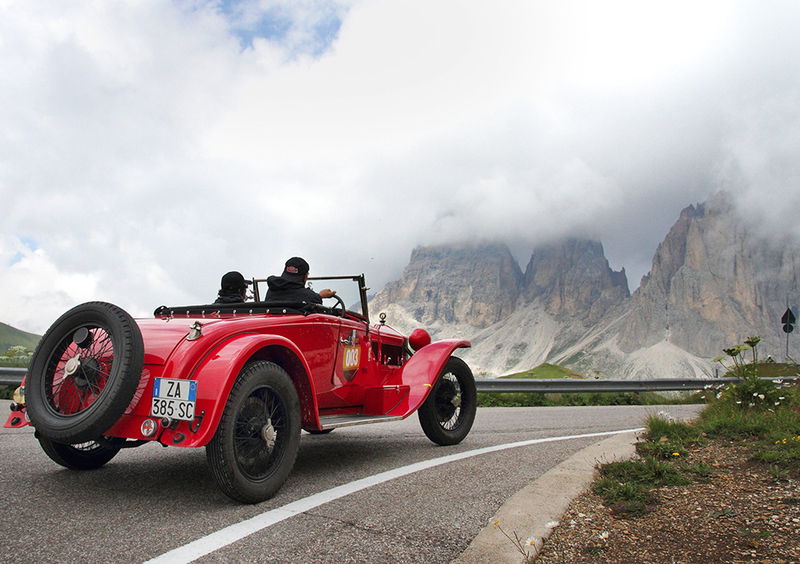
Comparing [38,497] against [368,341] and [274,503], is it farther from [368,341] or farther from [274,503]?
[368,341]

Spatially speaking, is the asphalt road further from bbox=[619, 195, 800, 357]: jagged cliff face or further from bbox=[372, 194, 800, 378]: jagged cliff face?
bbox=[619, 195, 800, 357]: jagged cliff face

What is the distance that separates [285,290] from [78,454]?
1.83m

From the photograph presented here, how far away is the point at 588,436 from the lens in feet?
20.1

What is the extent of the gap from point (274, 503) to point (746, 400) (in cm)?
464

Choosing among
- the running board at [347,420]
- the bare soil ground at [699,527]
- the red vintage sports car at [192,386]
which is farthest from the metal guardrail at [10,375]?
the bare soil ground at [699,527]

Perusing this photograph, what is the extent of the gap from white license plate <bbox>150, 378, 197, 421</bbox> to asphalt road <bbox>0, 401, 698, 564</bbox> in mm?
497

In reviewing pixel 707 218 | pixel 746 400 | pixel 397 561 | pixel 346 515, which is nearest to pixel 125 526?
pixel 346 515

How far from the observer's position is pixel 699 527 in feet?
8.80

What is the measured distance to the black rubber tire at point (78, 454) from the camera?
3.72 meters

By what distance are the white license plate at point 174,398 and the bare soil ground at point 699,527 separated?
1.90m

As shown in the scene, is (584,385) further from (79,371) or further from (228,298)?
(79,371)

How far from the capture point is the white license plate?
10.2ft

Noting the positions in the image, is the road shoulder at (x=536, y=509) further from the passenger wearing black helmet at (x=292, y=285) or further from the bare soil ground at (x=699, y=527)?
the passenger wearing black helmet at (x=292, y=285)

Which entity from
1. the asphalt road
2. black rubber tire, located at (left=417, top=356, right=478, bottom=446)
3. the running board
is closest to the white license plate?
the asphalt road
